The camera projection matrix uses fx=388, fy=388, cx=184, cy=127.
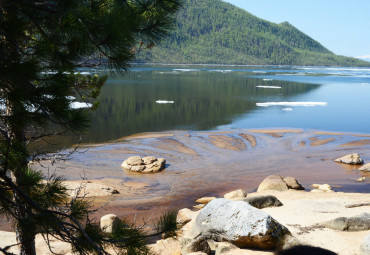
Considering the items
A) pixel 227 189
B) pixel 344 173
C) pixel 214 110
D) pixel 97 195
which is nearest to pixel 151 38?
pixel 97 195

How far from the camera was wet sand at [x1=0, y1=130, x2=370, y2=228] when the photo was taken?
13352mm

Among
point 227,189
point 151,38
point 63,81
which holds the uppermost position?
point 151,38

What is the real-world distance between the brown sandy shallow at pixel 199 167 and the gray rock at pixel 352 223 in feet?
11.2

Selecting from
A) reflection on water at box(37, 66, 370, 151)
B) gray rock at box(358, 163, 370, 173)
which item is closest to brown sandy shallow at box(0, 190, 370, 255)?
gray rock at box(358, 163, 370, 173)

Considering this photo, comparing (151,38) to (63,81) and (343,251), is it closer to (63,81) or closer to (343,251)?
(63,81)

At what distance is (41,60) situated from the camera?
12.1ft

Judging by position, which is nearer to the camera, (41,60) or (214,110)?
(41,60)

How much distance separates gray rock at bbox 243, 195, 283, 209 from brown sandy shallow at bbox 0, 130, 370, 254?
1860 millimetres

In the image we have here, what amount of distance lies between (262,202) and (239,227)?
10.1ft

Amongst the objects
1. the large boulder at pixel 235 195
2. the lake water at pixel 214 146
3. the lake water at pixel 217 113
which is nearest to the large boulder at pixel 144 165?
the lake water at pixel 214 146

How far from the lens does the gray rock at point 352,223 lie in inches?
349

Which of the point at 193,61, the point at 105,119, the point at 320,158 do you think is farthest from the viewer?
the point at 193,61

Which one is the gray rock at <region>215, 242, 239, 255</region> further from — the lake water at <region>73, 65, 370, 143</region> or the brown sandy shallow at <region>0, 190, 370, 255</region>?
the lake water at <region>73, 65, 370, 143</region>

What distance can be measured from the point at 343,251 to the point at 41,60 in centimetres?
710
